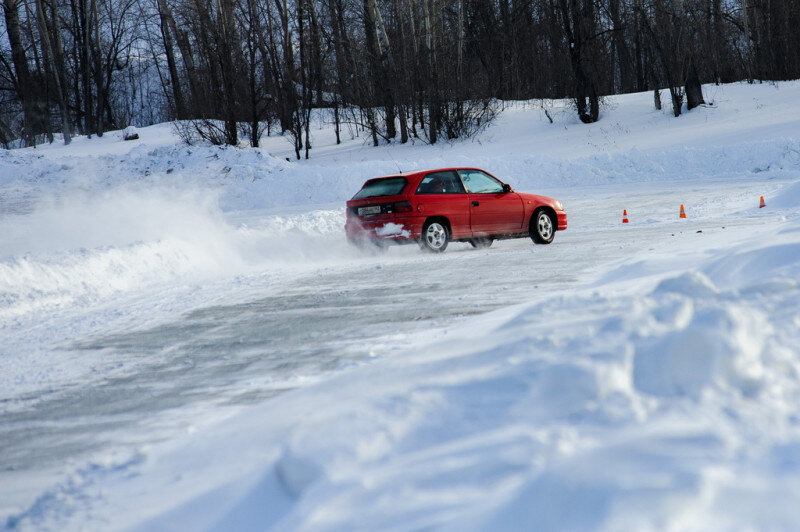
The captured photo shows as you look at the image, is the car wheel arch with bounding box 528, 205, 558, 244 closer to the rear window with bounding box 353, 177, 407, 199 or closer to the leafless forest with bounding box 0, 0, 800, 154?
the rear window with bounding box 353, 177, 407, 199

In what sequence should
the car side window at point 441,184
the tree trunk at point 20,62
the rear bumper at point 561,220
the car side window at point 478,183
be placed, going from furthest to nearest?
the tree trunk at point 20,62 → the rear bumper at point 561,220 → the car side window at point 478,183 → the car side window at point 441,184

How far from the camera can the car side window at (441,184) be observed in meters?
13.0

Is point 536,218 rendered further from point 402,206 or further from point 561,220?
point 402,206

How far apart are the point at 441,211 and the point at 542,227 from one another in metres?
2.35

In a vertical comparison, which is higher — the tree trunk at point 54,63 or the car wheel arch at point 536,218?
the tree trunk at point 54,63

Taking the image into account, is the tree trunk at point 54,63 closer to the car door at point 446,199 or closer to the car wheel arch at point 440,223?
the car door at point 446,199

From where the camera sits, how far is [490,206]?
13.7 metres

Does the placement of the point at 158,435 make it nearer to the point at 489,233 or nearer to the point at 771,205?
the point at 489,233

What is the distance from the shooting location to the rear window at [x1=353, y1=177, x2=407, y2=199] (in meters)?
12.8

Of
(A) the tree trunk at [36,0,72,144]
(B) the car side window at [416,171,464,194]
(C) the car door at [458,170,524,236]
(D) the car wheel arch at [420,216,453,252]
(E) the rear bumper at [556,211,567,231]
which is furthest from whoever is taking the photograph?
(A) the tree trunk at [36,0,72,144]

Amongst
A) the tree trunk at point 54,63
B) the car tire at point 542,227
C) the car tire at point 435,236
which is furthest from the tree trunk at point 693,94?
the tree trunk at point 54,63

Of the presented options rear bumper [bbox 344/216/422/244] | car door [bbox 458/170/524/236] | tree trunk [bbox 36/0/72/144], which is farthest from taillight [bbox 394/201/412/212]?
tree trunk [bbox 36/0/72/144]

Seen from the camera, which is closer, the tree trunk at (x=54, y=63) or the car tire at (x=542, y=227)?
the car tire at (x=542, y=227)

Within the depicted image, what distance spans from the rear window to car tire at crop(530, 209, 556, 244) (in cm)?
281
